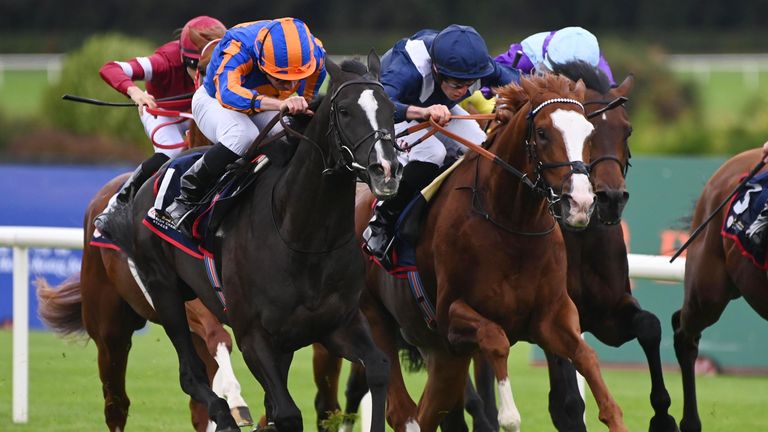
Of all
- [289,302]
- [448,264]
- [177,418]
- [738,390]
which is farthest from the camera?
[738,390]

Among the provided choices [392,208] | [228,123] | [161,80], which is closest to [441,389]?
[392,208]

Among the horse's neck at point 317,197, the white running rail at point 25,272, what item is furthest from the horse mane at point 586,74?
the white running rail at point 25,272

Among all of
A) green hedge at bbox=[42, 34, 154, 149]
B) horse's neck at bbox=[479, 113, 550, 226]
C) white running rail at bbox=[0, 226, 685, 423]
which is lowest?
green hedge at bbox=[42, 34, 154, 149]

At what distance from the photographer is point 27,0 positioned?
28875 mm

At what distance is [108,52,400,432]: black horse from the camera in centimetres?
549

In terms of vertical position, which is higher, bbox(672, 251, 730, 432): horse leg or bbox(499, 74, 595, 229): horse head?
bbox(499, 74, 595, 229): horse head

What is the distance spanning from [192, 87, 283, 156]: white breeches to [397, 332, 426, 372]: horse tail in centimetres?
148

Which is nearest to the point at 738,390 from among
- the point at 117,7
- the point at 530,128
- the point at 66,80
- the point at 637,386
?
the point at 637,386

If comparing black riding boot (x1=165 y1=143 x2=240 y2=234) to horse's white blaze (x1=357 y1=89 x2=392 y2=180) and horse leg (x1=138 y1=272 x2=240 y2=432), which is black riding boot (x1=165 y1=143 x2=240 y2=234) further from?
horse's white blaze (x1=357 y1=89 x2=392 y2=180)

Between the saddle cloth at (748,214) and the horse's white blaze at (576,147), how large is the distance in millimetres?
1904

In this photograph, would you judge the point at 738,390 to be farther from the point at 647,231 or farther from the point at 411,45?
the point at 411,45

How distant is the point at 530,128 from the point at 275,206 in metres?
1.10

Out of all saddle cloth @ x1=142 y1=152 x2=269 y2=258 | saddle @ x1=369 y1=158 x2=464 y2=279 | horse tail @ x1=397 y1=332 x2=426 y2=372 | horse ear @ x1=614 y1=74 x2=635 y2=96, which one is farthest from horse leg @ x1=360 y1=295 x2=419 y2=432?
horse ear @ x1=614 y1=74 x2=635 y2=96

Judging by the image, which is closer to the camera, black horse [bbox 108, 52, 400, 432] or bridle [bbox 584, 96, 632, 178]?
black horse [bbox 108, 52, 400, 432]
